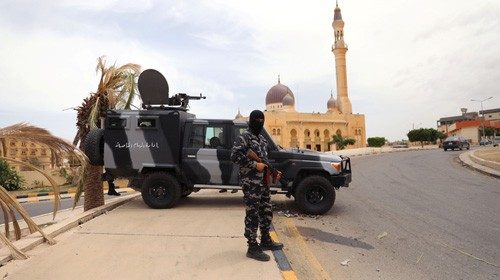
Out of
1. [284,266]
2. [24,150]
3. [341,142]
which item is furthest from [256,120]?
[341,142]

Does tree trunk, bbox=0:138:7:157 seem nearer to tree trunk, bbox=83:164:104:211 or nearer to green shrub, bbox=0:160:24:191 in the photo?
tree trunk, bbox=83:164:104:211

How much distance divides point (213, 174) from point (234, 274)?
3.89 metres

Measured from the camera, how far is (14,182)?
98.5ft

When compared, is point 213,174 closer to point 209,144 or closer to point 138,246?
point 209,144

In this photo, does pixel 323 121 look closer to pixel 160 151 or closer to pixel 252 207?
pixel 160 151

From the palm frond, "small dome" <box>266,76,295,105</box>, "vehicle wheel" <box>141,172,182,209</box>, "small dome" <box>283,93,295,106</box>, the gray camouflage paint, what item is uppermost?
"small dome" <box>266,76,295,105</box>

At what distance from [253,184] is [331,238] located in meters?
1.98

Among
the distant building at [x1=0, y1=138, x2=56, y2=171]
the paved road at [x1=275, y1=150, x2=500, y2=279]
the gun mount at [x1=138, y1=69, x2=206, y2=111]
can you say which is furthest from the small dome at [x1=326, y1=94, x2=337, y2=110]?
the distant building at [x1=0, y1=138, x2=56, y2=171]

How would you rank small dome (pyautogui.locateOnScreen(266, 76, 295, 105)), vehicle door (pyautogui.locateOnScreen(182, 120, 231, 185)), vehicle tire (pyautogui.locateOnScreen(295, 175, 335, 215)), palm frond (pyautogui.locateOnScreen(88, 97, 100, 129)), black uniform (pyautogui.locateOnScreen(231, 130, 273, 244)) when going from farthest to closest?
small dome (pyautogui.locateOnScreen(266, 76, 295, 105)), palm frond (pyautogui.locateOnScreen(88, 97, 100, 129)), vehicle door (pyautogui.locateOnScreen(182, 120, 231, 185)), vehicle tire (pyautogui.locateOnScreen(295, 175, 335, 215)), black uniform (pyautogui.locateOnScreen(231, 130, 273, 244))

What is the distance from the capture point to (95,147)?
25.3 feet

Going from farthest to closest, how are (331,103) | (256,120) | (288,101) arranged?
1. (331,103)
2. (288,101)
3. (256,120)

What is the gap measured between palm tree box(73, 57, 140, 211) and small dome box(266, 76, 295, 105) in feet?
218

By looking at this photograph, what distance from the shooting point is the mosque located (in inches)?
2510

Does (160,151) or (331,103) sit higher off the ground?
(331,103)
